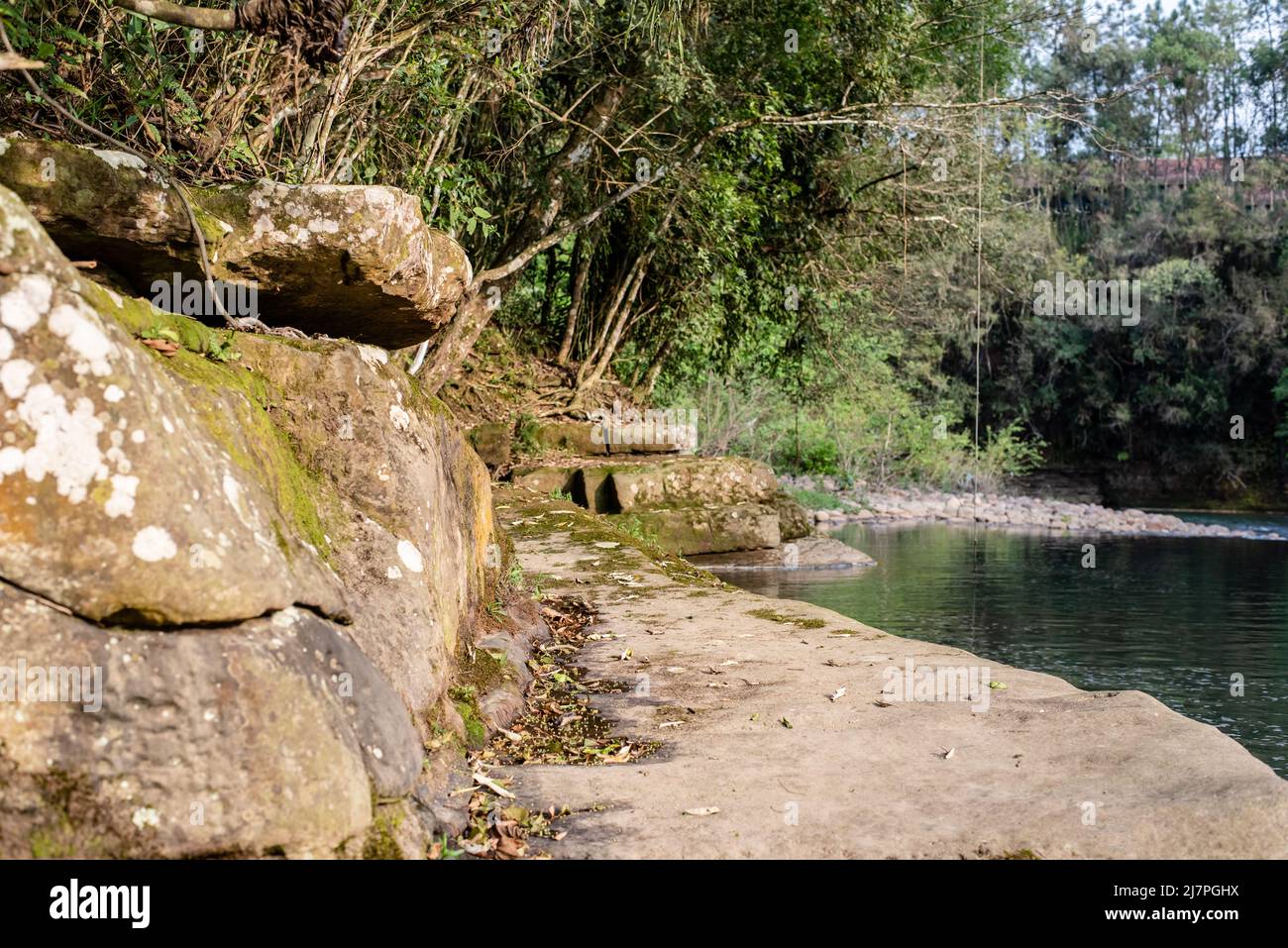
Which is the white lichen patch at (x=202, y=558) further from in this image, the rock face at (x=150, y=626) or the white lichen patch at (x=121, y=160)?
the white lichen patch at (x=121, y=160)

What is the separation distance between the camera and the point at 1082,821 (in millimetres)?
4109

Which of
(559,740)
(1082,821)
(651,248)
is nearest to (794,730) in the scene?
(559,740)

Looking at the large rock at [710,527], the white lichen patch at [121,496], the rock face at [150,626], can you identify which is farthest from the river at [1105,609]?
the white lichen patch at [121,496]

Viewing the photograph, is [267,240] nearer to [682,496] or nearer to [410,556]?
[410,556]

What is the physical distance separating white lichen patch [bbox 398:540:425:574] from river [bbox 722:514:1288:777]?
577cm

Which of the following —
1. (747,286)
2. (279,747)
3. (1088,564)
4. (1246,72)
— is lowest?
(1088,564)

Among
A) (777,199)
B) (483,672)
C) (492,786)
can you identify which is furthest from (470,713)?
(777,199)

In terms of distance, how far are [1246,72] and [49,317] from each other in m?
47.5

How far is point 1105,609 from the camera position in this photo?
1436cm

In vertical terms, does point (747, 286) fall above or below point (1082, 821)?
above

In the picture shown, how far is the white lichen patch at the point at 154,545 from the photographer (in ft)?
10.3

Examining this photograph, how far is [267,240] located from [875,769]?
3508 mm

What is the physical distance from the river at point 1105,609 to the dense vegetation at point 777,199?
446cm

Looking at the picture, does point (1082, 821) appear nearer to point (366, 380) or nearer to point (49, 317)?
point (366, 380)
